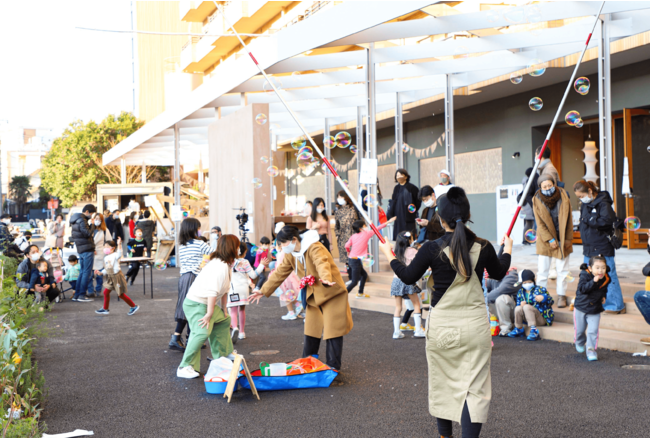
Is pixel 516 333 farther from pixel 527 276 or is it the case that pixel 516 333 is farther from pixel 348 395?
pixel 348 395

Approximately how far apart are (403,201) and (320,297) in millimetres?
5333

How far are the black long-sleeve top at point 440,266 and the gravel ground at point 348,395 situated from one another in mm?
1439

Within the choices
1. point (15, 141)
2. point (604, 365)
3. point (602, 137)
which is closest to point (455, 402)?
point (604, 365)

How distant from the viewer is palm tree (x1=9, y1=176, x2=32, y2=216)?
74500mm

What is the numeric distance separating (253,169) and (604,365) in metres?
9.00

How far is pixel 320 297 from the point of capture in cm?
600

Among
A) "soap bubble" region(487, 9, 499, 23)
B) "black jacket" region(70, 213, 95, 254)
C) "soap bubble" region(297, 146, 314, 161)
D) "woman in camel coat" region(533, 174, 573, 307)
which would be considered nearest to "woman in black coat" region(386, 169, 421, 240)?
"soap bubble" region(297, 146, 314, 161)

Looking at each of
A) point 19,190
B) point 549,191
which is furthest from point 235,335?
point 19,190

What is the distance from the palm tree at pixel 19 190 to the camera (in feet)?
244

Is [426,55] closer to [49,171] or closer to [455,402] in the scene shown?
[455,402]

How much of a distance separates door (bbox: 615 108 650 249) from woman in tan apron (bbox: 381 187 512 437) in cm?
1066

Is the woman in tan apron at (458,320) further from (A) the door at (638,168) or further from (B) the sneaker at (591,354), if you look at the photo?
(A) the door at (638,168)

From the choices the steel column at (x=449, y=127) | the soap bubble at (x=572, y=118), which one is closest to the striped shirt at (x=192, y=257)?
the soap bubble at (x=572, y=118)

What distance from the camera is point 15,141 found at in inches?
3797
